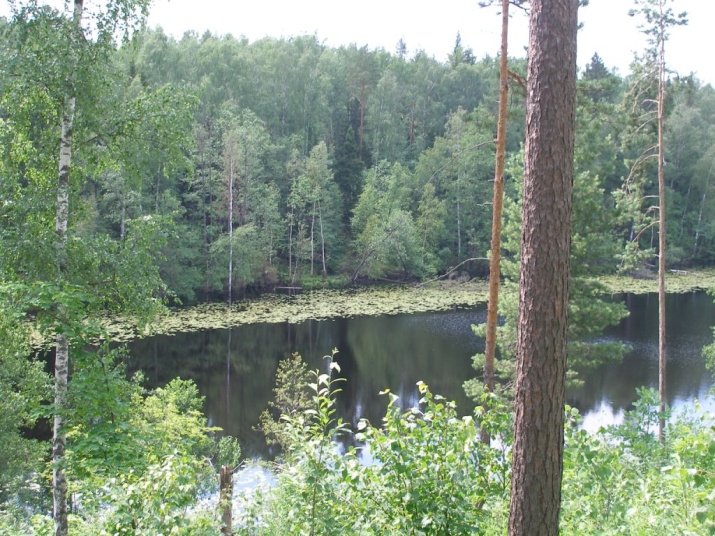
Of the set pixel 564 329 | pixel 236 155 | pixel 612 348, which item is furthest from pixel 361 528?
pixel 236 155

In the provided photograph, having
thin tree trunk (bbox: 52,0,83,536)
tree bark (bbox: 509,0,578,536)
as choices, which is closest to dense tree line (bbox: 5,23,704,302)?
thin tree trunk (bbox: 52,0,83,536)

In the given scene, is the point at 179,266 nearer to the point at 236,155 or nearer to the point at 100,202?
the point at 100,202

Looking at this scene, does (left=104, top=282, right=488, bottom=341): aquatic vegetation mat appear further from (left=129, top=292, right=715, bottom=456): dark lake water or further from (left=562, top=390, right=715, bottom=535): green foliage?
(left=562, top=390, right=715, bottom=535): green foliage

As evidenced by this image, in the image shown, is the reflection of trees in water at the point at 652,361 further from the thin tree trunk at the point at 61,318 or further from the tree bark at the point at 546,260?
the tree bark at the point at 546,260

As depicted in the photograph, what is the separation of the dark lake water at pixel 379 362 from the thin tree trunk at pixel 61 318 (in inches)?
272

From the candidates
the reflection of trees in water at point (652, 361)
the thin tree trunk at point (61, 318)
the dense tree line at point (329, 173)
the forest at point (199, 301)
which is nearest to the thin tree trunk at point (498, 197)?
the forest at point (199, 301)

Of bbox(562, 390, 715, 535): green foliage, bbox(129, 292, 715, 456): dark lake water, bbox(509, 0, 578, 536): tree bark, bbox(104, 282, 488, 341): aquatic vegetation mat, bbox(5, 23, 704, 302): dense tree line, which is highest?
bbox(5, 23, 704, 302): dense tree line

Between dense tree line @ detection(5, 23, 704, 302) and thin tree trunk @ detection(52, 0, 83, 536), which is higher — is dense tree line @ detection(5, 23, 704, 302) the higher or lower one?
the higher one

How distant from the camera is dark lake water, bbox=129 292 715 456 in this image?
1444cm

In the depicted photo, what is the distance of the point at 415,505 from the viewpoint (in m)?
3.23

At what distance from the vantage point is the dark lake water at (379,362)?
568 inches

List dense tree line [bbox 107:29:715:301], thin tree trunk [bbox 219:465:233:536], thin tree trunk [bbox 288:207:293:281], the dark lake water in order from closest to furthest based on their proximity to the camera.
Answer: thin tree trunk [bbox 219:465:233:536] → the dark lake water → dense tree line [bbox 107:29:715:301] → thin tree trunk [bbox 288:207:293:281]

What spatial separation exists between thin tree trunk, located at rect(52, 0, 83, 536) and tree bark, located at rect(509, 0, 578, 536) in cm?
400

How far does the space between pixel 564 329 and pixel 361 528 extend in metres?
1.58
